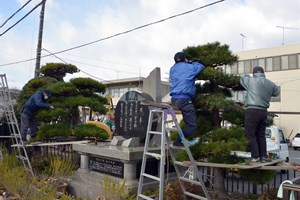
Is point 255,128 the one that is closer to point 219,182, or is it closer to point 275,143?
point 219,182

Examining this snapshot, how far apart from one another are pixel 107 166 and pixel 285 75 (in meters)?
25.9

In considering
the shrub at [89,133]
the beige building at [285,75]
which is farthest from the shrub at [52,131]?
the beige building at [285,75]

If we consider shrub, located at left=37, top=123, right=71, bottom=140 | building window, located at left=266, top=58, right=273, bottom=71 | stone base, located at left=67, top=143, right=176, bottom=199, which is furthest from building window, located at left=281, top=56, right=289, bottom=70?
stone base, located at left=67, top=143, right=176, bottom=199

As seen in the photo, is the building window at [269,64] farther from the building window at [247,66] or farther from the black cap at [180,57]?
the black cap at [180,57]

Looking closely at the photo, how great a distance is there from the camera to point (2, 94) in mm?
8844

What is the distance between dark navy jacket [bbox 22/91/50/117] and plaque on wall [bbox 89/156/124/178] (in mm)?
2554

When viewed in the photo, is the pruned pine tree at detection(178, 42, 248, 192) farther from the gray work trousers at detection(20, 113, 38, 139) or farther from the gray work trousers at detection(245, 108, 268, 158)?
the gray work trousers at detection(20, 113, 38, 139)

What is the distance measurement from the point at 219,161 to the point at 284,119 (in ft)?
86.7

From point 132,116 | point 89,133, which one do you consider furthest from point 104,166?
point 89,133

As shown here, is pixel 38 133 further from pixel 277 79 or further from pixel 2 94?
pixel 277 79

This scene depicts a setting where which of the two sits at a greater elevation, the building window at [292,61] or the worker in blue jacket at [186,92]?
the building window at [292,61]

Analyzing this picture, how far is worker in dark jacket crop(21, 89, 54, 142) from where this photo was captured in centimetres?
876

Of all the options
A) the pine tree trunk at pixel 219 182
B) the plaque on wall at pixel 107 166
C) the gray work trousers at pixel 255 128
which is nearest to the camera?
the gray work trousers at pixel 255 128

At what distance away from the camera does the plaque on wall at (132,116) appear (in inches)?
267
